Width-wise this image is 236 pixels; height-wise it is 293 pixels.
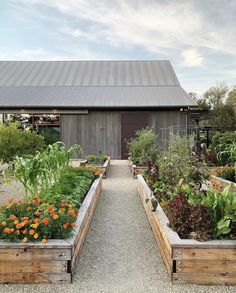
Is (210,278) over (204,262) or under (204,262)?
under

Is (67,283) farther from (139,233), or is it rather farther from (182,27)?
(182,27)

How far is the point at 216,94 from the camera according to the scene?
33.5 m

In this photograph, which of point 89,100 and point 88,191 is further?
point 89,100

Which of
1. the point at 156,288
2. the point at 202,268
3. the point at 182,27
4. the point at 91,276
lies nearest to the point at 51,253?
the point at 91,276

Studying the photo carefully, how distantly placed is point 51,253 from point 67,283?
0.32 meters

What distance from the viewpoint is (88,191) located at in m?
5.55

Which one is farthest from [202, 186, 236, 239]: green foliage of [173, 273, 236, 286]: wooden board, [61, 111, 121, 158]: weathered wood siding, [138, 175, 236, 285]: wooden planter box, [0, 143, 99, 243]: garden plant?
[61, 111, 121, 158]: weathered wood siding

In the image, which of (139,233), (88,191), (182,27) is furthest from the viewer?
(182,27)

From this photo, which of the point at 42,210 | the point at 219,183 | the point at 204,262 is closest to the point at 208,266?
the point at 204,262

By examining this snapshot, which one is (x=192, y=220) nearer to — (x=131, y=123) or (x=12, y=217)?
(x=12, y=217)

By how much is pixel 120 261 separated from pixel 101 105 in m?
11.8

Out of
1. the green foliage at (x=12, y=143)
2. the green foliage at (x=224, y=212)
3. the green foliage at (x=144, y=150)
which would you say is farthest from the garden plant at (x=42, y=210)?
the green foliage at (x=144, y=150)

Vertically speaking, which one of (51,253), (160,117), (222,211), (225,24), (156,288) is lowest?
(156,288)

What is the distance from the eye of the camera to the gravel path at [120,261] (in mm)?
2822
